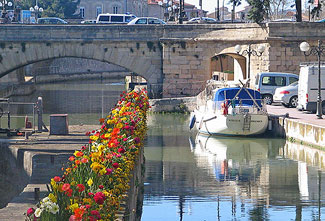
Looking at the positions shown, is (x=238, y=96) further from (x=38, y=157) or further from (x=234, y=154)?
(x=38, y=157)

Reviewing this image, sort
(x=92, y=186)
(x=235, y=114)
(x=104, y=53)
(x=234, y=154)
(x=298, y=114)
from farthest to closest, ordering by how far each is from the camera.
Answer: (x=104, y=53) → (x=298, y=114) → (x=235, y=114) → (x=234, y=154) → (x=92, y=186)

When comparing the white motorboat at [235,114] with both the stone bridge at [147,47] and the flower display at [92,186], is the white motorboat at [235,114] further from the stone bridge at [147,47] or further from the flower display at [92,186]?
the flower display at [92,186]

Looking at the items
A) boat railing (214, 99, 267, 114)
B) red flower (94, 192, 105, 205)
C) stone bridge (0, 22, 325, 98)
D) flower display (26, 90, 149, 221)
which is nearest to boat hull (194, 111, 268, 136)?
boat railing (214, 99, 267, 114)

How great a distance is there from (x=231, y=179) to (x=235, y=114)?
8.32 m

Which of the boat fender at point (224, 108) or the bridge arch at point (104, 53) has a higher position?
the bridge arch at point (104, 53)

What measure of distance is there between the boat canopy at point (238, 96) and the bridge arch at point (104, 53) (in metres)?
14.6

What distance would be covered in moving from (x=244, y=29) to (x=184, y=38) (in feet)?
11.3

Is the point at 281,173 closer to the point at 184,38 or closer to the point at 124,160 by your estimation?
the point at 124,160

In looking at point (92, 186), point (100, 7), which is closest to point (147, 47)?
point (92, 186)

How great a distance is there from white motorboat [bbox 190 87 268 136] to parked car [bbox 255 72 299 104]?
19.8 feet

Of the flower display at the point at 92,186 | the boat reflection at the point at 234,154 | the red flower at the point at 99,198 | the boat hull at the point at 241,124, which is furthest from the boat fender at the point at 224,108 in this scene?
the red flower at the point at 99,198

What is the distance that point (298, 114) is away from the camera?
2989cm

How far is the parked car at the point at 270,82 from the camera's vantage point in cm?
3612

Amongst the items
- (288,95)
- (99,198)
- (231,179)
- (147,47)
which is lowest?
(231,179)
